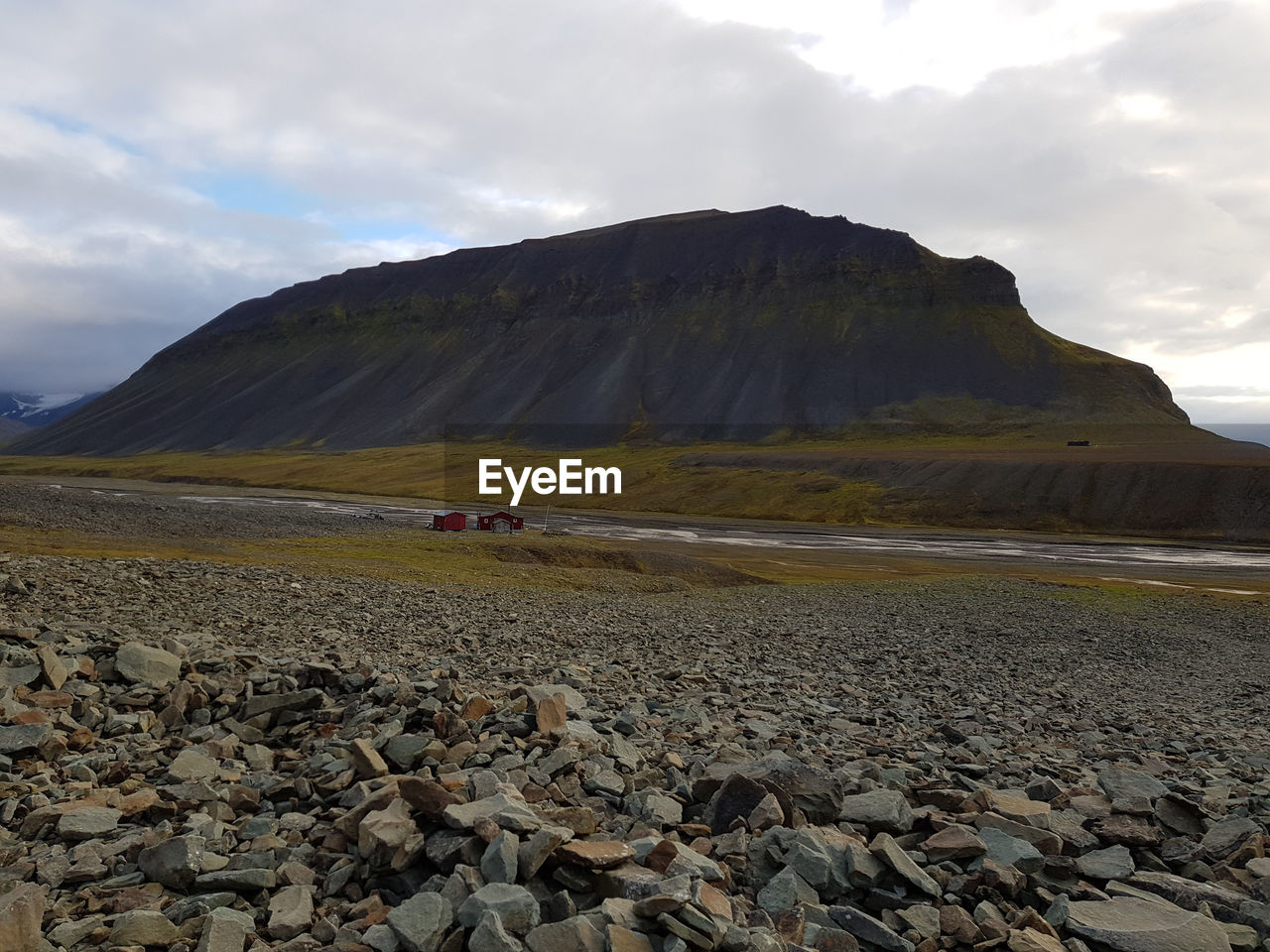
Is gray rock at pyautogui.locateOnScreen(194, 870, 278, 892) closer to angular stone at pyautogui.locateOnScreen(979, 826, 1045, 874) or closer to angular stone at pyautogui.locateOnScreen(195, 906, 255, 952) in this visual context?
angular stone at pyautogui.locateOnScreen(195, 906, 255, 952)

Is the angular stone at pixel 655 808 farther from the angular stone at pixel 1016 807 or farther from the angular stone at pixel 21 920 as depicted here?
the angular stone at pixel 21 920

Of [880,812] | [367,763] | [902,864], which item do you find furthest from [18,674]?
[902,864]

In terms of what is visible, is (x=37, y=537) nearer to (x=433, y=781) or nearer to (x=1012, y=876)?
(x=433, y=781)

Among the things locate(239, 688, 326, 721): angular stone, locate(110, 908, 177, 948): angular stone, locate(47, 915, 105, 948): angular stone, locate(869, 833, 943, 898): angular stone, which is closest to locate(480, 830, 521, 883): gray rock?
locate(110, 908, 177, 948): angular stone

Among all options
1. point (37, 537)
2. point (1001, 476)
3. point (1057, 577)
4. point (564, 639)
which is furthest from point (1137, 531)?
point (37, 537)

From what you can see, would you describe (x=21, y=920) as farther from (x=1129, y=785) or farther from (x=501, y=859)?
(x=1129, y=785)
